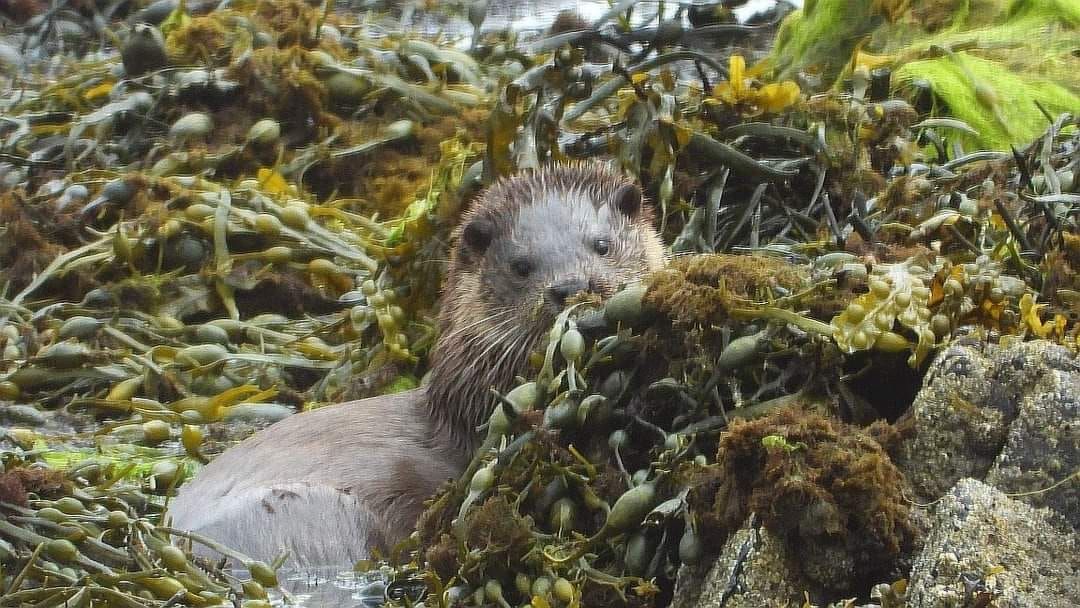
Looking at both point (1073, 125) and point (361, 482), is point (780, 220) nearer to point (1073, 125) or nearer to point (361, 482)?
point (1073, 125)

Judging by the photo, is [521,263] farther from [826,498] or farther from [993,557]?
[993,557]

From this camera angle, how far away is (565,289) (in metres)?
4.04

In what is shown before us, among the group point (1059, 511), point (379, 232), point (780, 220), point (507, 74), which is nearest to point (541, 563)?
point (1059, 511)

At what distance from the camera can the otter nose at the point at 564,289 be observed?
13.2 feet

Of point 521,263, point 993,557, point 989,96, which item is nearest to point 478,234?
point 521,263

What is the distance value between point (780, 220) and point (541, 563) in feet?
5.79

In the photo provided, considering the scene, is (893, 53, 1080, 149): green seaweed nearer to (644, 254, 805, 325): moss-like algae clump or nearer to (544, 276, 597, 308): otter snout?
(544, 276, 597, 308): otter snout

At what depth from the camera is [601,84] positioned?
532 cm

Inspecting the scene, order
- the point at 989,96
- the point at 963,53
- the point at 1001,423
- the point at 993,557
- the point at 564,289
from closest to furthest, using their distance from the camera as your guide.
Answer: the point at 993,557, the point at 1001,423, the point at 564,289, the point at 989,96, the point at 963,53

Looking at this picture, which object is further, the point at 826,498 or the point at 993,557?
the point at 826,498

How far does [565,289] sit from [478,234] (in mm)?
520

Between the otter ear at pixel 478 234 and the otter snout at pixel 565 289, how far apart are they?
0.43 m

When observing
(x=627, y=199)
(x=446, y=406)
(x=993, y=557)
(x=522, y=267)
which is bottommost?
(x=446, y=406)

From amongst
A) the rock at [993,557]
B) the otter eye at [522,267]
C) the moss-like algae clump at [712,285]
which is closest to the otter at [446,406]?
the otter eye at [522,267]
